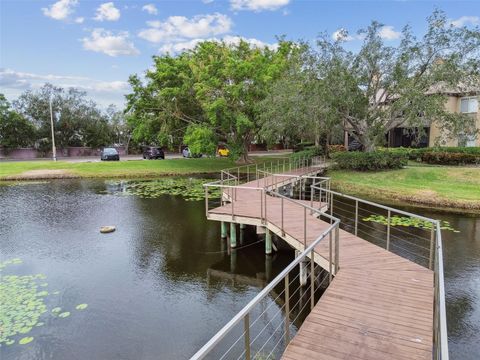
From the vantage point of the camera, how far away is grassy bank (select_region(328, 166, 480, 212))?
1634 cm

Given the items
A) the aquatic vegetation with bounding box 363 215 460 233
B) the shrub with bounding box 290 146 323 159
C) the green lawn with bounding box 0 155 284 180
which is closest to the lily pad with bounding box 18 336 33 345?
Answer: the aquatic vegetation with bounding box 363 215 460 233

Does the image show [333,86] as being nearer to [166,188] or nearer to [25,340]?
[166,188]

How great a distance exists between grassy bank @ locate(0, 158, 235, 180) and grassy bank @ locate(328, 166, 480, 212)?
508 inches

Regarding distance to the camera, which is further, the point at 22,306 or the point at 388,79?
the point at 388,79

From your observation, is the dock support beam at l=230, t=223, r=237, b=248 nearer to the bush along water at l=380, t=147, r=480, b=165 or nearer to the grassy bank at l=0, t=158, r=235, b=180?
the bush along water at l=380, t=147, r=480, b=165

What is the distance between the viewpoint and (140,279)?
9008 millimetres

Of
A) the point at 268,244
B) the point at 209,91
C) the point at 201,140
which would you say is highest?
the point at 209,91

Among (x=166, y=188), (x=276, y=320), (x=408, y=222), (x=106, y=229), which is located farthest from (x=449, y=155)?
(x=106, y=229)

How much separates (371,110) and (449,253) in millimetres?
12497

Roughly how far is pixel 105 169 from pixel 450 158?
25623 mm

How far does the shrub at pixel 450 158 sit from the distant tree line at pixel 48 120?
38.1 metres

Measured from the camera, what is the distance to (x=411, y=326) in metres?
4.70

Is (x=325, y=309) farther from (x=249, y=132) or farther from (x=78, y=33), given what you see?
(x=249, y=132)

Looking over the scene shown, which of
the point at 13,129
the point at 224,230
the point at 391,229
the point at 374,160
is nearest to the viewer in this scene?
the point at 224,230
